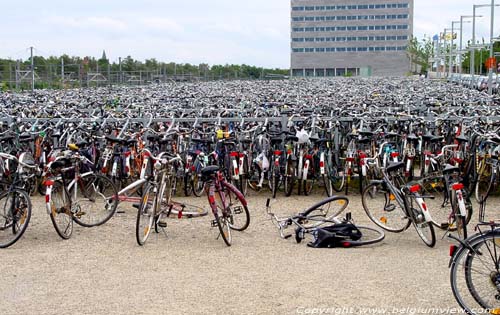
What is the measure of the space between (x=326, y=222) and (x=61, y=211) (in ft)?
8.46

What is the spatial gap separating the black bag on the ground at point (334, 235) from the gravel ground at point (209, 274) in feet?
0.36

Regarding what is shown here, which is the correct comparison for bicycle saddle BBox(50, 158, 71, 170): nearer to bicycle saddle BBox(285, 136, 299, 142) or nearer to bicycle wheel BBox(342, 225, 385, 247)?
bicycle wheel BBox(342, 225, 385, 247)

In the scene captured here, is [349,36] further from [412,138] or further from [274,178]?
[274,178]

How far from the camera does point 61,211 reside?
6305 millimetres

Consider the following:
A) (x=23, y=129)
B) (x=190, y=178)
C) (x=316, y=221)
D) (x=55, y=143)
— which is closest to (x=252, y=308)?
(x=316, y=221)

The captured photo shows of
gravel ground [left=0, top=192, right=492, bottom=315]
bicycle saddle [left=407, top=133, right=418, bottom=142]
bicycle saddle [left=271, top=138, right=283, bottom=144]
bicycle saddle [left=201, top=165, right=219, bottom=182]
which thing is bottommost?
gravel ground [left=0, top=192, right=492, bottom=315]

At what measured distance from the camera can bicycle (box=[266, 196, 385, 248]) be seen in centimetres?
607

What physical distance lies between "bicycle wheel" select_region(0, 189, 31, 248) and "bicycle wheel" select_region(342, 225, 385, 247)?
292cm

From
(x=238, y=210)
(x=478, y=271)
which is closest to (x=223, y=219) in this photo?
(x=238, y=210)

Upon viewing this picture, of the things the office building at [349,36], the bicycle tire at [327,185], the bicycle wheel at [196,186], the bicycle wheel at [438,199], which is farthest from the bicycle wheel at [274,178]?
the office building at [349,36]

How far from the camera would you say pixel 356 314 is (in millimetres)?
4266

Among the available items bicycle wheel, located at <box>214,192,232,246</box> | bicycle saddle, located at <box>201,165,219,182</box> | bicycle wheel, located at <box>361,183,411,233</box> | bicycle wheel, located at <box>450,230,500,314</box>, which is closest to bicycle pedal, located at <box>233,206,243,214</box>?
bicycle wheel, located at <box>214,192,232,246</box>

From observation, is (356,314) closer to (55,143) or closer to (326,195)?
(326,195)

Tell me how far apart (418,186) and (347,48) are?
97.2 m
